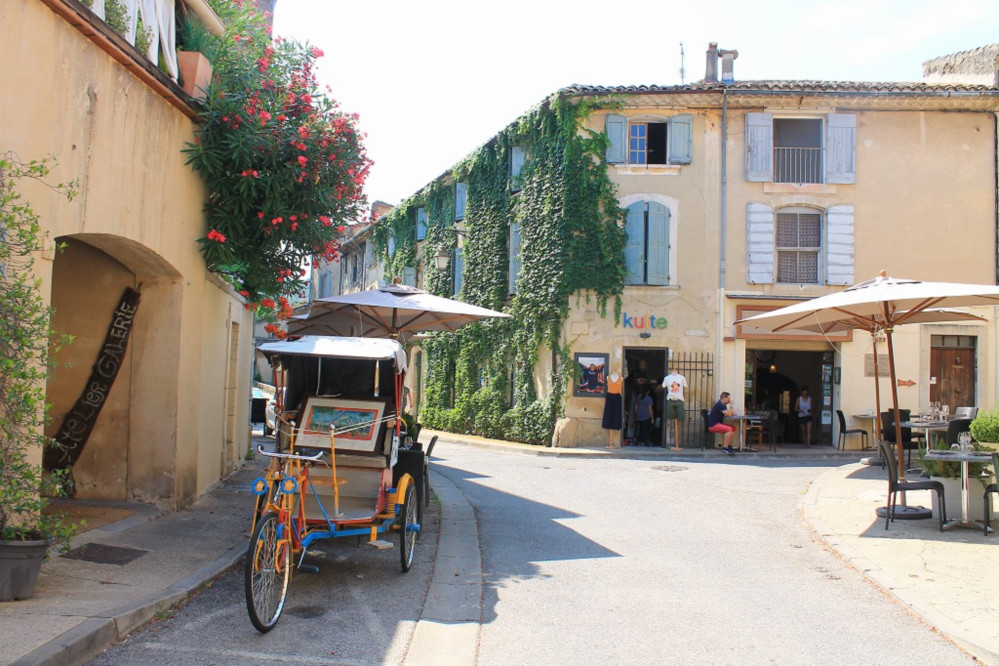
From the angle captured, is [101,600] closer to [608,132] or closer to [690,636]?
[690,636]

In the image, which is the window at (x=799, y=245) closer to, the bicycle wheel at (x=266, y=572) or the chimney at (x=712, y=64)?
the chimney at (x=712, y=64)

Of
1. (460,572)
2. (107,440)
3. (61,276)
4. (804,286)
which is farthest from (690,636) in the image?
(804,286)

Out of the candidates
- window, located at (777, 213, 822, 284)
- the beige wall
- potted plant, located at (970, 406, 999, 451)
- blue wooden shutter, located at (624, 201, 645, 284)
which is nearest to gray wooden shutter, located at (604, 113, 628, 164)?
blue wooden shutter, located at (624, 201, 645, 284)

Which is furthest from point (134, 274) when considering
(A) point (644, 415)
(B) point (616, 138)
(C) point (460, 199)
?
(C) point (460, 199)

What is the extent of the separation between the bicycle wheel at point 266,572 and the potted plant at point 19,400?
1334mm

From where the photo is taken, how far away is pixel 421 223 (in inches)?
1185

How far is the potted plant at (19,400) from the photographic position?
5.27m

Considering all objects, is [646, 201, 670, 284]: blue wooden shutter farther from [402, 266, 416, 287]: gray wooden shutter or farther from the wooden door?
[402, 266, 416, 287]: gray wooden shutter

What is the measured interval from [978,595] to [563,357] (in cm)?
1465

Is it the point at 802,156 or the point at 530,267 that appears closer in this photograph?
the point at 802,156

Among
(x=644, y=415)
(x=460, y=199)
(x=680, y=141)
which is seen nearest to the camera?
(x=644, y=415)

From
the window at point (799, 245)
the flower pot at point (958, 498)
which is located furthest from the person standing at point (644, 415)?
the flower pot at point (958, 498)

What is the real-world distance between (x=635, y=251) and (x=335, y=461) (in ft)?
48.2

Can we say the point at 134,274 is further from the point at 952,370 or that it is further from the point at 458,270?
the point at 952,370
